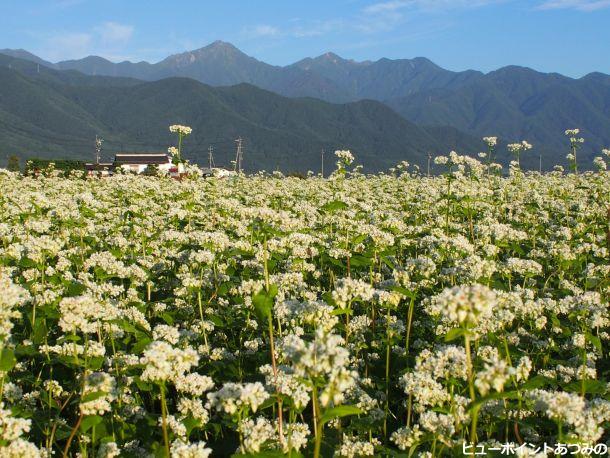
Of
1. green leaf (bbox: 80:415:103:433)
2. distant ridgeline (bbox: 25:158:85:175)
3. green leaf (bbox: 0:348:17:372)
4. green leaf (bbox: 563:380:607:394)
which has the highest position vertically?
distant ridgeline (bbox: 25:158:85:175)

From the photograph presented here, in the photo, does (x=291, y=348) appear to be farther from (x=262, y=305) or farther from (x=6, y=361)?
(x=6, y=361)

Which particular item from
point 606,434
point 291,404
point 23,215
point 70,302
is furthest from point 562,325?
point 23,215

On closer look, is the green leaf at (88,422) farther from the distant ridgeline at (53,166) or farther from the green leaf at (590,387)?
the distant ridgeline at (53,166)

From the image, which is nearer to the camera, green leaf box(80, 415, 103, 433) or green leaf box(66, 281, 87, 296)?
green leaf box(80, 415, 103, 433)

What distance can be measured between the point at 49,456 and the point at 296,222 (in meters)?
6.24

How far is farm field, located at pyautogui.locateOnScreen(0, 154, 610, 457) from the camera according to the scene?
12.9 ft

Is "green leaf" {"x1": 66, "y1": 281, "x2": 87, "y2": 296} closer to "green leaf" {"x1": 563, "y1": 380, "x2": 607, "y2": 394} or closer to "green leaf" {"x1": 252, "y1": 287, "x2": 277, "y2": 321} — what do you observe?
"green leaf" {"x1": 252, "y1": 287, "x2": 277, "y2": 321}

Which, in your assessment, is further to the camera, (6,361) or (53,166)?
(53,166)

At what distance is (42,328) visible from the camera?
19.2 ft

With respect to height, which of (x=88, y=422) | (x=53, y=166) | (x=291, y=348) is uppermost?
(x=53, y=166)

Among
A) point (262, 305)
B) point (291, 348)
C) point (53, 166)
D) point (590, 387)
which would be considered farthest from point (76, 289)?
point (53, 166)

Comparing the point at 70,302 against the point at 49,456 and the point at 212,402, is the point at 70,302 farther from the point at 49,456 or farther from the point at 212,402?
the point at 212,402

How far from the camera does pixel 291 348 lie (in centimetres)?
348

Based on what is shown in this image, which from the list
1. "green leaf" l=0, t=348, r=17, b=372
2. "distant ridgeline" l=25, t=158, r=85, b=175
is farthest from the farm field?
"distant ridgeline" l=25, t=158, r=85, b=175
